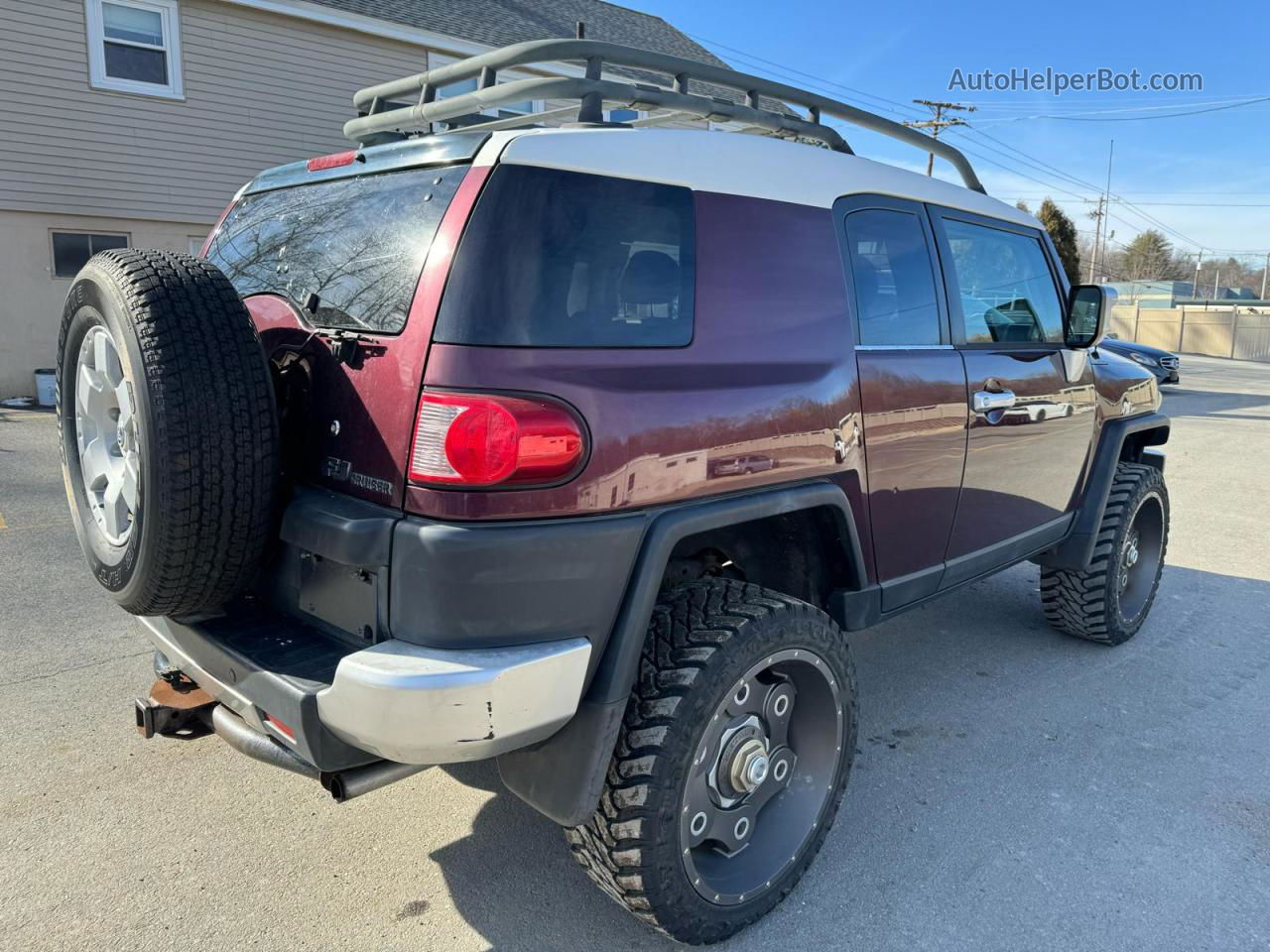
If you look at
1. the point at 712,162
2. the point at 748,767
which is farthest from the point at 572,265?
the point at 748,767

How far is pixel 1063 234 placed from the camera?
2781cm

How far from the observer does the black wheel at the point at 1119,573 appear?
4.35 m

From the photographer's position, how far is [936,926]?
2.49 meters

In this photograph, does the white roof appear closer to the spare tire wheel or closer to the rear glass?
the rear glass

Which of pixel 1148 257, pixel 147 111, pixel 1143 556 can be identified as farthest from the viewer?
pixel 1148 257

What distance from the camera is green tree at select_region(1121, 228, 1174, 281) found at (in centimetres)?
8950

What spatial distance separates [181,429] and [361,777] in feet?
3.01

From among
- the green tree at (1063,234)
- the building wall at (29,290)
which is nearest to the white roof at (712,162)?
the building wall at (29,290)

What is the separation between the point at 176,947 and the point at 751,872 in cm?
154

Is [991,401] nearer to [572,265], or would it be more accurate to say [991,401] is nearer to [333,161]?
[572,265]

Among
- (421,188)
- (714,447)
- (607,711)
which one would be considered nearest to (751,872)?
(607,711)

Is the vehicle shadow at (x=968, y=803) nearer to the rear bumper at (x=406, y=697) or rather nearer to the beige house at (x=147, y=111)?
the rear bumper at (x=406, y=697)

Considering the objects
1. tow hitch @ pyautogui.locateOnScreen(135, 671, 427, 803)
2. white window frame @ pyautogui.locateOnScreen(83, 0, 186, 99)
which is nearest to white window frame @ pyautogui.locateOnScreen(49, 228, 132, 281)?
white window frame @ pyautogui.locateOnScreen(83, 0, 186, 99)

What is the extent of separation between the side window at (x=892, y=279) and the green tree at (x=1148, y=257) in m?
100
